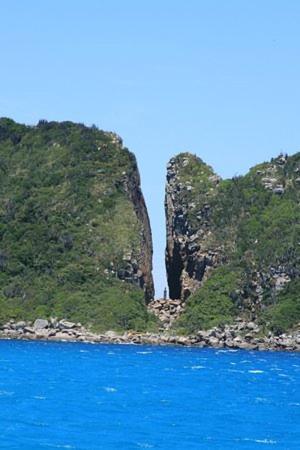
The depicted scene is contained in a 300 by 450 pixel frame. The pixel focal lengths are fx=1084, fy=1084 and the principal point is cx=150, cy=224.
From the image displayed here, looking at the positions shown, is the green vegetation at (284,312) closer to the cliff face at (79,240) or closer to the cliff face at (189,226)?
the cliff face at (189,226)

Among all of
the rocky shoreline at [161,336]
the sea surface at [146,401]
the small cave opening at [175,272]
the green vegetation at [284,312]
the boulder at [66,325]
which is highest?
the small cave opening at [175,272]

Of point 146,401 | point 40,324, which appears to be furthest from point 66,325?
point 146,401

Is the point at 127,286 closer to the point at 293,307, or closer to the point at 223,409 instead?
the point at 293,307

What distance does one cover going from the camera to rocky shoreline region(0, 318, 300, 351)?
5763 inches

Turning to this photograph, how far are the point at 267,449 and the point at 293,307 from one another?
102 m

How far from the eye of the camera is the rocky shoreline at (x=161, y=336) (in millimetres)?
146375

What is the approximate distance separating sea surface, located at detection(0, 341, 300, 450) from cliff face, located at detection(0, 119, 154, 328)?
37.9 metres

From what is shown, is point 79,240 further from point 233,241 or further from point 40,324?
point 40,324

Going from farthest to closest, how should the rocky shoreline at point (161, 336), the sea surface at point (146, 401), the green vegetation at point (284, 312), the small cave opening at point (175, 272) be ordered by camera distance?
1. the small cave opening at point (175, 272)
2. the green vegetation at point (284, 312)
3. the rocky shoreline at point (161, 336)
4. the sea surface at point (146, 401)

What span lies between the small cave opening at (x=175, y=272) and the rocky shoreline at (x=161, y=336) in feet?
90.0

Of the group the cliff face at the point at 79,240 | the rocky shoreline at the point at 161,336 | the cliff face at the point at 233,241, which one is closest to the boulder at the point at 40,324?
the rocky shoreline at the point at 161,336

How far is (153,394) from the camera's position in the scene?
262ft

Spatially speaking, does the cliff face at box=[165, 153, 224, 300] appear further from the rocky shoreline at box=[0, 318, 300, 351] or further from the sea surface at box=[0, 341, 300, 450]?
the sea surface at box=[0, 341, 300, 450]

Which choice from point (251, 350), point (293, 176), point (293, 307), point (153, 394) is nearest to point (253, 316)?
point (293, 307)
